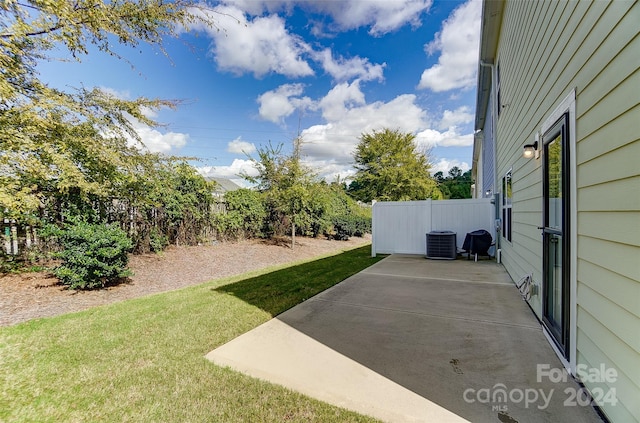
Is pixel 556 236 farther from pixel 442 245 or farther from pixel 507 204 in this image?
pixel 442 245

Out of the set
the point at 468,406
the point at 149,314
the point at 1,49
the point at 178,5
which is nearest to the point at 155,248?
the point at 149,314

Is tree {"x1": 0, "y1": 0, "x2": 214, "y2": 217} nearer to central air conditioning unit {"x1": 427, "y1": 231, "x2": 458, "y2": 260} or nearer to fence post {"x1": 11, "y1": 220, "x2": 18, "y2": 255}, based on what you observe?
fence post {"x1": 11, "y1": 220, "x2": 18, "y2": 255}

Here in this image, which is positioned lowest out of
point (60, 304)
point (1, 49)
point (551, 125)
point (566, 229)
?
point (60, 304)

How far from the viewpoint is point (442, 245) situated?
7.82 metres

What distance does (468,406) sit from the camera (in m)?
1.91

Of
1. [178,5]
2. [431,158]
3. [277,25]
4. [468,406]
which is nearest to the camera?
[468,406]

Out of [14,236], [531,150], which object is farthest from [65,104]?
[531,150]

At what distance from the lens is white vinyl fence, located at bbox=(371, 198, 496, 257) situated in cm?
820

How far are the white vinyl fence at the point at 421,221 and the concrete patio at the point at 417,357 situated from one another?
411cm

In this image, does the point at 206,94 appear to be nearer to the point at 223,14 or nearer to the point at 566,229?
the point at 223,14

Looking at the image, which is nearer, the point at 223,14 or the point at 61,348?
the point at 61,348

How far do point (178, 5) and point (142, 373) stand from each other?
5.55m

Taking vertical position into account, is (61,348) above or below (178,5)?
below

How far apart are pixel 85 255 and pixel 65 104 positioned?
2346 millimetres
